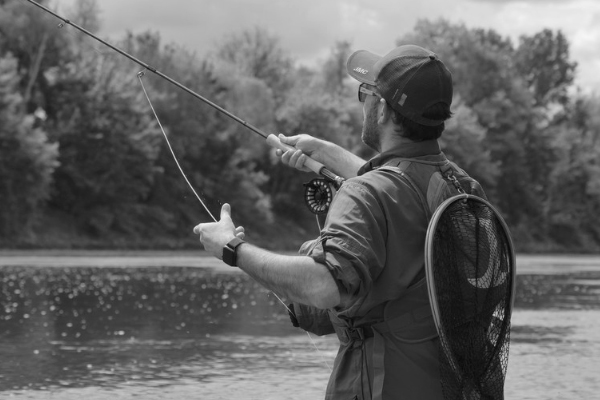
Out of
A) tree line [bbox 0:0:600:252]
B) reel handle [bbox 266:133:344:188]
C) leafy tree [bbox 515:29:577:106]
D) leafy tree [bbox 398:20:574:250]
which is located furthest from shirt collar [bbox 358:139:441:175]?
leafy tree [bbox 515:29:577:106]

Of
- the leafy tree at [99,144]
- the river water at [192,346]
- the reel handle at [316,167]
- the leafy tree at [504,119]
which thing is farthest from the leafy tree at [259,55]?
the reel handle at [316,167]

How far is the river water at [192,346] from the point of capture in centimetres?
991

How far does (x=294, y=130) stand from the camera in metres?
67.2

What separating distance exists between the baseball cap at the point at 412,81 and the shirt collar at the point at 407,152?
59 millimetres

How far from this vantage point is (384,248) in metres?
3.03

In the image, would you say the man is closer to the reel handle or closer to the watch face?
the watch face

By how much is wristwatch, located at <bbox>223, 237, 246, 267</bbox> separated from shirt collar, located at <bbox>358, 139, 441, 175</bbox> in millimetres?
401

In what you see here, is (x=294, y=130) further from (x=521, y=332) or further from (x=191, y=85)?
(x=521, y=332)

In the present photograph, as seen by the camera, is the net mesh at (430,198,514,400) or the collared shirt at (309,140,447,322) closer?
the collared shirt at (309,140,447,322)

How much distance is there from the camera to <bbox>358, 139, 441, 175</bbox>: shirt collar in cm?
326

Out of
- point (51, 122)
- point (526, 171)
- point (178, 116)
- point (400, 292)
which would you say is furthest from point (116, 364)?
point (526, 171)

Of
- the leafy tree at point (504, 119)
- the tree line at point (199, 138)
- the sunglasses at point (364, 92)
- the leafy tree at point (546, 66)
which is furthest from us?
the leafy tree at point (546, 66)

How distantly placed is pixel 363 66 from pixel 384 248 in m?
0.65

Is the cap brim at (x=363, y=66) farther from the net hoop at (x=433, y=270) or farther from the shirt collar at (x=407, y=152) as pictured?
the net hoop at (x=433, y=270)
